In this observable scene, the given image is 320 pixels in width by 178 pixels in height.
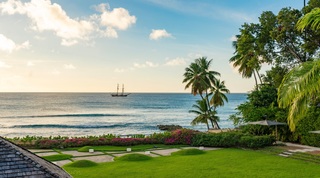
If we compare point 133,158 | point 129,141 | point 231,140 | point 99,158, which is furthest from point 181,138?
point 99,158

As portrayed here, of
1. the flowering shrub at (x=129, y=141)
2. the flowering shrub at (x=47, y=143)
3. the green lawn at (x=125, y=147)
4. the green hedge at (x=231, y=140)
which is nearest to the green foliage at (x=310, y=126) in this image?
the green hedge at (x=231, y=140)

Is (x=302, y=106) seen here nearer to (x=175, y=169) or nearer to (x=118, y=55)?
(x=175, y=169)

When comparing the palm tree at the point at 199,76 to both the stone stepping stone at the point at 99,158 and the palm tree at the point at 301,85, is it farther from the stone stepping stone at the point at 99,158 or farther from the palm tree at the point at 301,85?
the palm tree at the point at 301,85

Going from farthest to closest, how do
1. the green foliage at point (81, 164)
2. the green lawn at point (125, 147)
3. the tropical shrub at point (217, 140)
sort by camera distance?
the tropical shrub at point (217, 140), the green lawn at point (125, 147), the green foliage at point (81, 164)

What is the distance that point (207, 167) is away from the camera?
16.9 meters

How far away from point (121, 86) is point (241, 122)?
151488mm

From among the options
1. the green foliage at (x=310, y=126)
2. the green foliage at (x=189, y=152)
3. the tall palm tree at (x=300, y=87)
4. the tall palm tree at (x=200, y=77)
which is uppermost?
the tall palm tree at (x=200, y=77)

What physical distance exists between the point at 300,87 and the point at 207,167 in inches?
335

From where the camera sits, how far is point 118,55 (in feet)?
171

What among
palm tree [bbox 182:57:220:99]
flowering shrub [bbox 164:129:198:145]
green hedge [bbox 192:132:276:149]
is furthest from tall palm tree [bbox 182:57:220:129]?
green hedge [bbox 192:132:276:149]

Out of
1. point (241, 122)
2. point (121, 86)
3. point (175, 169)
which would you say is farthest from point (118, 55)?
point (121, 86)

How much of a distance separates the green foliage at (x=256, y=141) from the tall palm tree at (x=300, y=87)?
41.4ft

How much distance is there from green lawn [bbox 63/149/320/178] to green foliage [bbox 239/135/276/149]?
2.58m

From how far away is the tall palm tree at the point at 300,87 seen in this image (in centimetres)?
980
